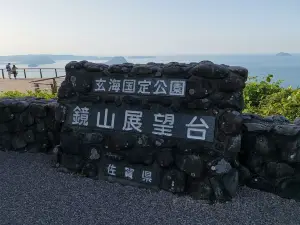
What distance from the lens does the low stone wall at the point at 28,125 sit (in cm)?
488

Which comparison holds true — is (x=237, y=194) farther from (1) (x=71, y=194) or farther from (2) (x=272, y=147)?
(1) (x=71, y=194)

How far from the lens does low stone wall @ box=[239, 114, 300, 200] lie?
3.30 meters

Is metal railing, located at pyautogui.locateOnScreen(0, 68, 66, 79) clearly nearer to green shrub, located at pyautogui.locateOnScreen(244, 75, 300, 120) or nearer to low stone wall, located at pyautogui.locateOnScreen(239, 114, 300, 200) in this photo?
green shrub, located at pyautogui.locateOnScreen(244, 75, 300, 120)

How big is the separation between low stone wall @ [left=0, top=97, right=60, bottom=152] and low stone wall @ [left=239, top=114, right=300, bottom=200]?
2.79 metres

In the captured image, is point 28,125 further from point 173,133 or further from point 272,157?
point 272,157

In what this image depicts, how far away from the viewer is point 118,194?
3.60 metres

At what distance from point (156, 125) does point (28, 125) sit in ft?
7.83

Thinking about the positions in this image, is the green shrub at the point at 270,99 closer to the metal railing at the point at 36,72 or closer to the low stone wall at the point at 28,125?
the low stone wall at the point at 28,125

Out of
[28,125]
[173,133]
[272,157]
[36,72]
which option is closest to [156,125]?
[173,133]

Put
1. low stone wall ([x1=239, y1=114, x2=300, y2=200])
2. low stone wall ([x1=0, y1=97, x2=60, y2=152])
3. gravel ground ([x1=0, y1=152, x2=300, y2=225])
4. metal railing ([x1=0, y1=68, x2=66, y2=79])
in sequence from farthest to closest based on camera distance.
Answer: metal railing ([x1=0, y1=68, x2=66, y2=79]) < low stone wall ([x1=0, y1=97, x2=60, y2=152]) < low stone wall ([x1=239, y1=114, x2=300, y2=200]) < gravel ground ([x1=0, y1=152, x2=300, y2=225])

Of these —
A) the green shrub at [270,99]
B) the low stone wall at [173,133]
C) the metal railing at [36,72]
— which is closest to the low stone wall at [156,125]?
the low stone wall at [173,133]

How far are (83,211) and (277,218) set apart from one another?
192 cm

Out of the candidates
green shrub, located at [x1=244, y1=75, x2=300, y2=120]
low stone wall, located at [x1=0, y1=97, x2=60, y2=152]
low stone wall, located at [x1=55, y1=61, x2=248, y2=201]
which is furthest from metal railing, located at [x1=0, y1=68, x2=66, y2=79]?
low stone wall, located at [x1=55, y1=61, x2=248, y2=201]

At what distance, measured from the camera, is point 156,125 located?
368 cm
